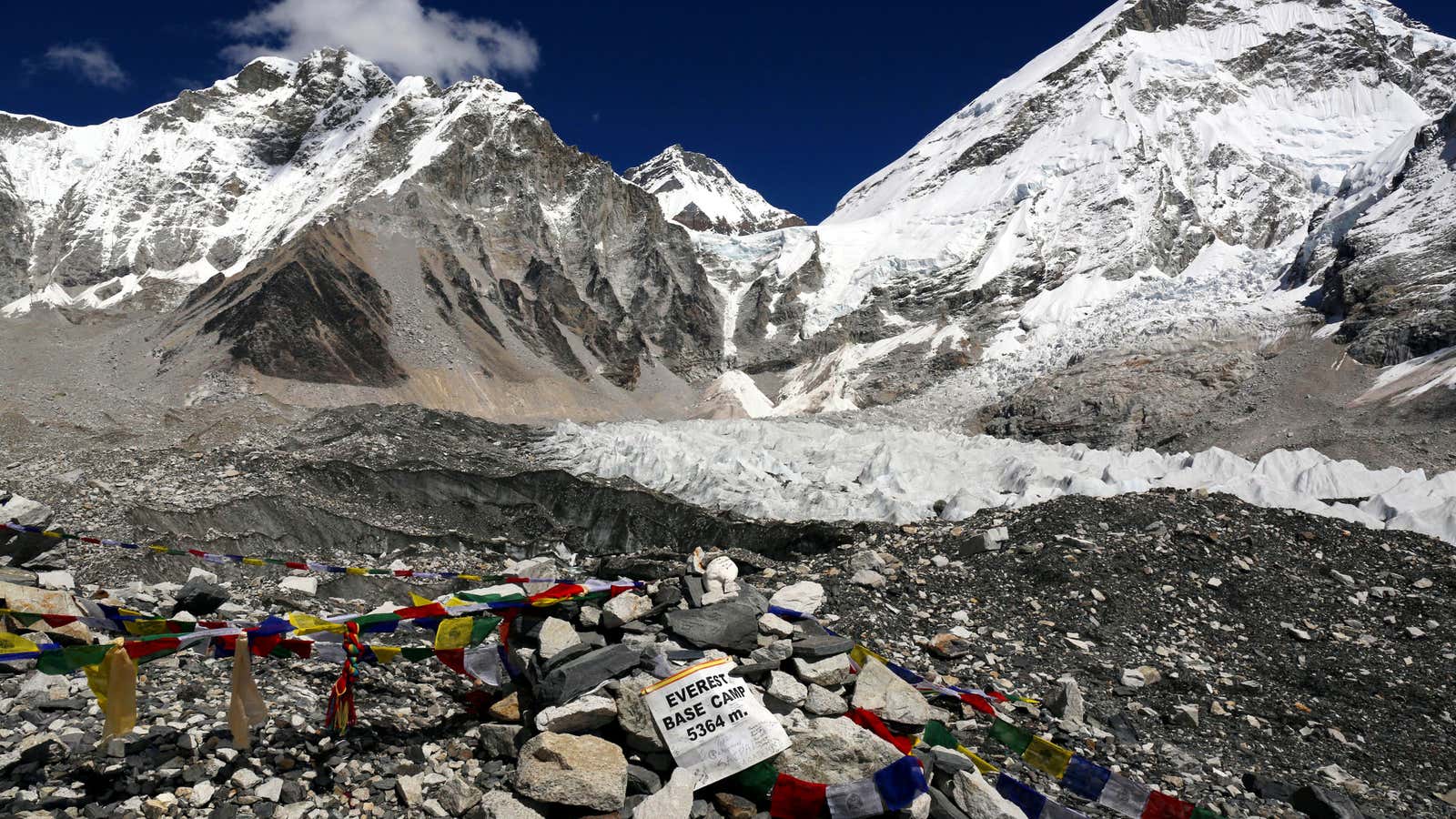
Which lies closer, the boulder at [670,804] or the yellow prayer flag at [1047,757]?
the boulder at [670,804]

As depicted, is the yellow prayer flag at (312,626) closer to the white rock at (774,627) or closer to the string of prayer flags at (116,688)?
the string of prayer flags at (116,688)

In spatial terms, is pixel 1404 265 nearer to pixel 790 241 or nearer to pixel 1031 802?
pixel 1031 802

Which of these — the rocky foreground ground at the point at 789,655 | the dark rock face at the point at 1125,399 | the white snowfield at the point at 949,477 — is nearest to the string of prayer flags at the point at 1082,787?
the rocky foreground ground at the point at 789,655

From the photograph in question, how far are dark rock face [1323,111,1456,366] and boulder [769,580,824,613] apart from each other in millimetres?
38847

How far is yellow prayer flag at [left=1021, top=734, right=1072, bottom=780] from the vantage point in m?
5.39

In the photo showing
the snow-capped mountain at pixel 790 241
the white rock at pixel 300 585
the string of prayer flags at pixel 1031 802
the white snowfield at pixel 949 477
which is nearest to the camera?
the string of prayer flags at pixel 1031 802

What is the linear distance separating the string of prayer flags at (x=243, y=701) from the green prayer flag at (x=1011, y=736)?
4585 mm

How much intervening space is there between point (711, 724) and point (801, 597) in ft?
11.3

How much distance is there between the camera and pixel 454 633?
5.20 metres

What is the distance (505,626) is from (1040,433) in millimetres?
40365

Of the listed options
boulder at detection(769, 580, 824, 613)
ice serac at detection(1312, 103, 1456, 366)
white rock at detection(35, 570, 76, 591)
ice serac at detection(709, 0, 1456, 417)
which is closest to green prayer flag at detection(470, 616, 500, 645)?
boulder at detection(769, 580, 824, 613)

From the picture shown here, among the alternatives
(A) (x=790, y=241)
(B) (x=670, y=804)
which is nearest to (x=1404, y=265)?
(B) (x=670, y=804)

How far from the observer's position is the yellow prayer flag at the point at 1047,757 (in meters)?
5.39

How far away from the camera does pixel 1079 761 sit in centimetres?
530
